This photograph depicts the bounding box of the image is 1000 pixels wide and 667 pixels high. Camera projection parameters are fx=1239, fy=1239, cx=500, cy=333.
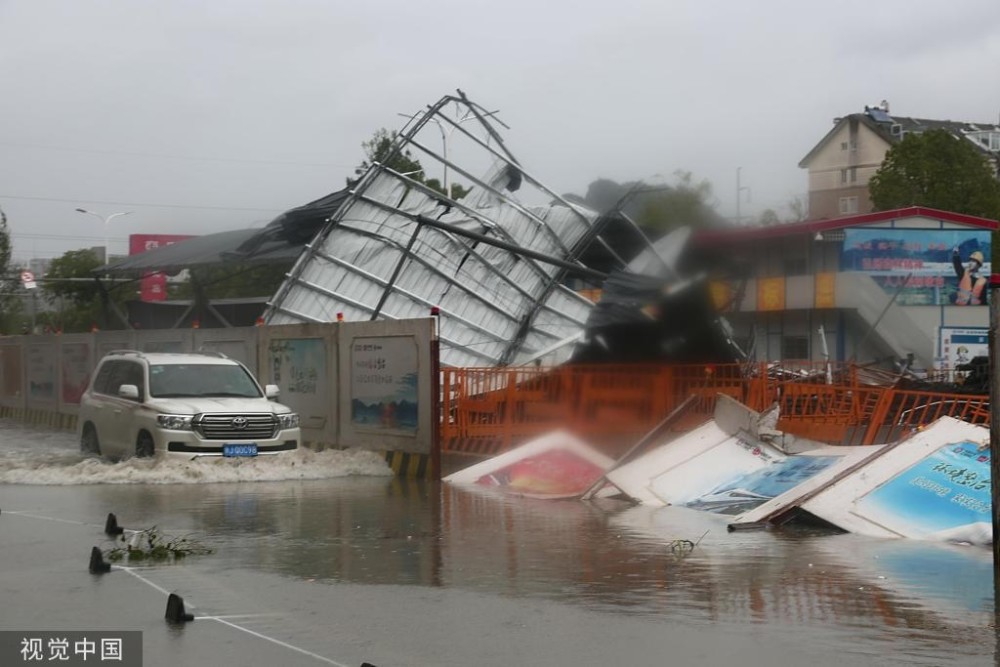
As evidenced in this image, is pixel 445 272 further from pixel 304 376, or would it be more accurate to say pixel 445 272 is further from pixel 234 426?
pixel 234 426

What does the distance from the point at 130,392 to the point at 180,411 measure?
3.32 ft

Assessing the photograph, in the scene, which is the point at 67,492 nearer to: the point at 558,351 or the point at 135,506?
the point at 135,506

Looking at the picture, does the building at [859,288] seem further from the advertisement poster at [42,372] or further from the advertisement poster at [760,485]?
the advertisement poster at [42,372]

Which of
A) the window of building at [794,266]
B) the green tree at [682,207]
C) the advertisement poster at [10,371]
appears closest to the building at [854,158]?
the window of building at [794,266]

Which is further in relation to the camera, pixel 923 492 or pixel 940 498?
pixel 923 492

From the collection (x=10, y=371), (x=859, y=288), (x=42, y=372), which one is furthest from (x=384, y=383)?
(x=10, y=371)

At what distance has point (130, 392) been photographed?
17516 millimetres

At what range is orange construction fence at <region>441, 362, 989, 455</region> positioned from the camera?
17.0 meters

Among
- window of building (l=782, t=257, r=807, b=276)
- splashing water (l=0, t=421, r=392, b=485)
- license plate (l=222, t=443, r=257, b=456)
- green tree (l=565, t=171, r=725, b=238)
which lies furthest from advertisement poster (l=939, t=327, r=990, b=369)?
license plate (l=222, t=443, r=257, b=456)

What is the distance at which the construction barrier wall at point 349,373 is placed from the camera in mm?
17766

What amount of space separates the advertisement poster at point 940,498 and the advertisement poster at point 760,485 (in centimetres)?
138

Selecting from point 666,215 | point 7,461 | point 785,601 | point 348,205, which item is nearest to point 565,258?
point 348,205

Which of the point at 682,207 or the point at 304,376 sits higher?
the point at 682,207

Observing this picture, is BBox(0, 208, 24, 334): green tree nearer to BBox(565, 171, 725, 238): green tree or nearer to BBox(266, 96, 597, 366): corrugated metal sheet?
BBox(266, 96, 597, 366): corrugated metal sheet
